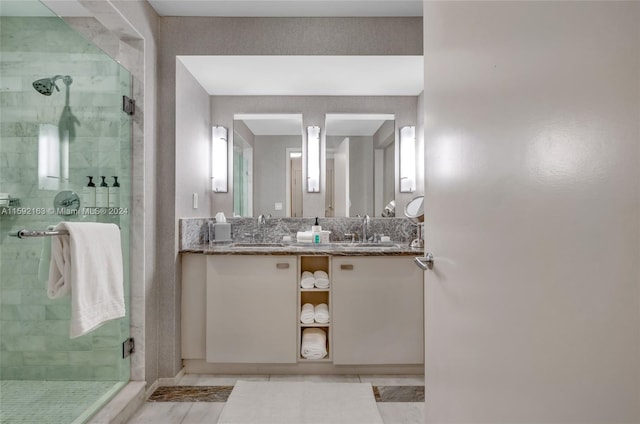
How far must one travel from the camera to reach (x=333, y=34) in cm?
234

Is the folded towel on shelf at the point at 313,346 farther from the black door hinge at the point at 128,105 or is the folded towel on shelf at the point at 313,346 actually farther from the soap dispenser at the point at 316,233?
the black door hinge at the point at 128,105

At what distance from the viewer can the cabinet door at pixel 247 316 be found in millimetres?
2357

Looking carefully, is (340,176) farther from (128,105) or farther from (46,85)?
(46,85)

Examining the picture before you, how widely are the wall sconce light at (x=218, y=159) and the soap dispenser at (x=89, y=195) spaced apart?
1.20 m

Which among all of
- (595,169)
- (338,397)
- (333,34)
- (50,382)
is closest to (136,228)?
(50,382)

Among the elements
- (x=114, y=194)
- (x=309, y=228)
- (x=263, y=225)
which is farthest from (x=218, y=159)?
(x=114, y=194)

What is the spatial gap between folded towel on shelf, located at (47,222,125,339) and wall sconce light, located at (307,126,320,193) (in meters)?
1.64

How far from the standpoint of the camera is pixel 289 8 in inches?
89.2

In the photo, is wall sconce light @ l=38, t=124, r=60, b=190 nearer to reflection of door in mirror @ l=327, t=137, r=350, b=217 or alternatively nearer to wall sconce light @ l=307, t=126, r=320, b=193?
wall sconce light @ l=307, t=126, r=320, b=193

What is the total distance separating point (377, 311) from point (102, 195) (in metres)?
1.76

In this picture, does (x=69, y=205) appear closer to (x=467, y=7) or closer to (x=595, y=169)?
(x=467, y=7)

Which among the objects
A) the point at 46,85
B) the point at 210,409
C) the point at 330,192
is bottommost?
the point at 210,409

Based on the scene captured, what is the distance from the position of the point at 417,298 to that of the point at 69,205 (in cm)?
204

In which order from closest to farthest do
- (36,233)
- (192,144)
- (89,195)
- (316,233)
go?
1. (36,233)
2. (89,195)
3. (192,144)
4. (316,233)
